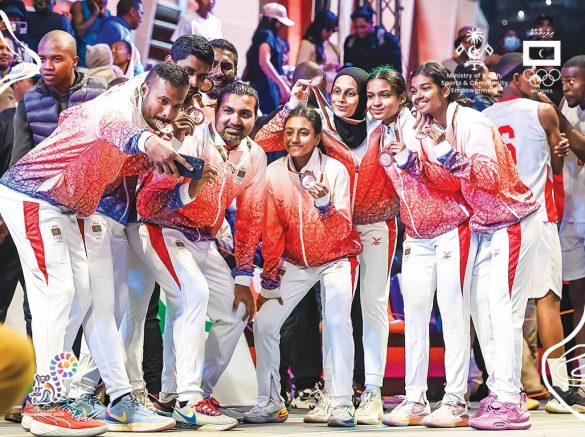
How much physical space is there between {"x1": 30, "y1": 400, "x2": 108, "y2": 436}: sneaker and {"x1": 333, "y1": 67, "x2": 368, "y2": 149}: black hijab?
231 cm

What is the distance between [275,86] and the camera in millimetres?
7418

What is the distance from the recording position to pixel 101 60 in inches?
273

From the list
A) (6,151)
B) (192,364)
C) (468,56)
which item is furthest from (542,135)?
(6,151)

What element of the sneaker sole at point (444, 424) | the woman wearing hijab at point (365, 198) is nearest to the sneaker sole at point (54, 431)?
the woman wearing hijab at point (365, 198)

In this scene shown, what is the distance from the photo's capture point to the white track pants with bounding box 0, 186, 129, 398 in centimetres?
478

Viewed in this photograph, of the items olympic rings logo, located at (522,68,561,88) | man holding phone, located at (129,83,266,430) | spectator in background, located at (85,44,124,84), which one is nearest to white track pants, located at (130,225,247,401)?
man holding phone, located at (129,83,266,430)

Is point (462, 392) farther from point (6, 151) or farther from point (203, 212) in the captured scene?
point (6, 151)

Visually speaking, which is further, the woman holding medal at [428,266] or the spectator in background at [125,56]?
the spectator in background at [125,56]

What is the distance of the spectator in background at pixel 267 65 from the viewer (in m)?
7.38

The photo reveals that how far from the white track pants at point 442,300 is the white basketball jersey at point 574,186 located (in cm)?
195

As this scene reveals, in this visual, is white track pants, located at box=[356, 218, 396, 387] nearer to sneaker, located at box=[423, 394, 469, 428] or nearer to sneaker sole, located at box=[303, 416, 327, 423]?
sneaker sole, located at box=[303, 416, 327, 423]

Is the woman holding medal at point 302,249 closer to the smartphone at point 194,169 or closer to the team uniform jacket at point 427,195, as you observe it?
the team uniform jacket at point 427,195

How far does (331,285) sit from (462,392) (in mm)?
901

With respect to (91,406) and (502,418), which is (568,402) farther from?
(91,406)
